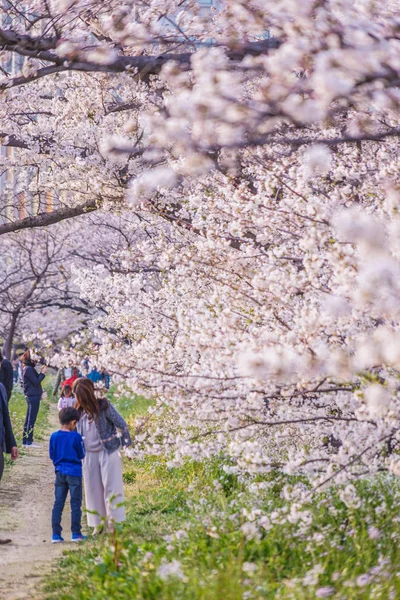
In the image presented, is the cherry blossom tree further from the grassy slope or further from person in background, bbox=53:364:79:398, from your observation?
person in background, bbox=53:364:79:398

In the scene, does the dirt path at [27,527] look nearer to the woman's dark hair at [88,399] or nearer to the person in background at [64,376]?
the woman's dark hair at [88,399]

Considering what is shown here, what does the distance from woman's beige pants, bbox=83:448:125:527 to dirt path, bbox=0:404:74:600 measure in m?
0.44

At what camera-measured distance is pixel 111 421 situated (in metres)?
9.09

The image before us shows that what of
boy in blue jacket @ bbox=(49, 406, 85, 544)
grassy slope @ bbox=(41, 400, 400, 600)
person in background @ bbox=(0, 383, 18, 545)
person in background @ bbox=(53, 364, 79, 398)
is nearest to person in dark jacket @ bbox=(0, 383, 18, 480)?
person in background @ bbox=(0, 383, 18, 545)

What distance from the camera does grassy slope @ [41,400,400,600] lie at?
4.86 meters

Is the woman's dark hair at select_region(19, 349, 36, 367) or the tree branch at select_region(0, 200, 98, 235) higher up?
the tree branch at select_region(0, 200, 98, 235)

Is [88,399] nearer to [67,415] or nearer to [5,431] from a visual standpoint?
[67,415]

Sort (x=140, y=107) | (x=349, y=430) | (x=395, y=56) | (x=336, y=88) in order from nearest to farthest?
1. (x=336, y=88)
2. (x=395, y=56)
3. (x=349, y=430)
4. (x=140, y=107)

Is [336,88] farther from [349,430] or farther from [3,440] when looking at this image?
[3,440]

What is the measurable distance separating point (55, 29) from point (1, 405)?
394 cm

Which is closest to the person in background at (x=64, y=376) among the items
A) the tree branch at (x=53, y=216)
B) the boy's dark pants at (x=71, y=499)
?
A: the boy's dark pants at (x=71, y=499)

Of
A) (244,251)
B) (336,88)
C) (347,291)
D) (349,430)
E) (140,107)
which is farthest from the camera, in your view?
(140,107)

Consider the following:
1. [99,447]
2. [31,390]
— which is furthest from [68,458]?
[31,390]

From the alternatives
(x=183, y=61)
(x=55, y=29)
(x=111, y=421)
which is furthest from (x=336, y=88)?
(x=111, y=421)
